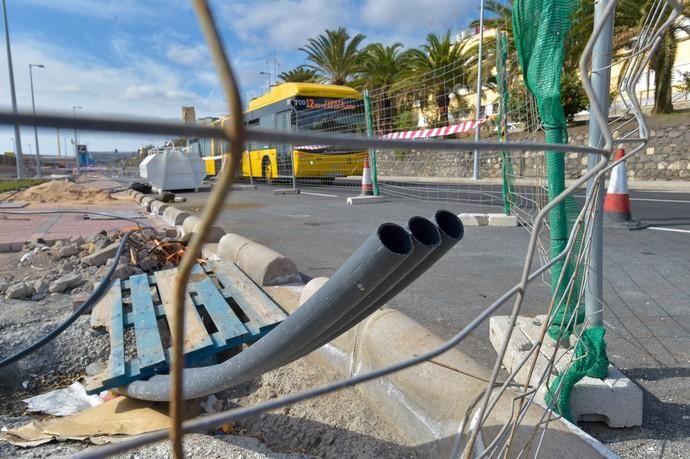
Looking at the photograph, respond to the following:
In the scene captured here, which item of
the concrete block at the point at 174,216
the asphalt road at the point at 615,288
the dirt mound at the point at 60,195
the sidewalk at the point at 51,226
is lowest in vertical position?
the asphalt road at the point at 615,288

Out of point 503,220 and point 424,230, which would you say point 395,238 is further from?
point 503,220

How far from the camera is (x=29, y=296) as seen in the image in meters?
4.11

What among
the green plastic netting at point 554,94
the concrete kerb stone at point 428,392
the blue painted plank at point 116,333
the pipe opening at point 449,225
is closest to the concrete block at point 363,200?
the blue painted plank at point 116,333

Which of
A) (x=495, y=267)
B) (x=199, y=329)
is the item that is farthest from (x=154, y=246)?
(x=495, y=267)

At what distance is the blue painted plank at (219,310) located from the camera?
272 cm

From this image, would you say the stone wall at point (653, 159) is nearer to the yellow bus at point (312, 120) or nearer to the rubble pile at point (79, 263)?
the yellow bus at point (312, 120)

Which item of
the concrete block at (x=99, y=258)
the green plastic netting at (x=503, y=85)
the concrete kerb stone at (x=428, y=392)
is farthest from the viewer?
the green plastic netting at (x=503, y=85)

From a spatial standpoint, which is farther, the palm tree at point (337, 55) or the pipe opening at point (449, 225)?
the palm tree at point (337, 55)

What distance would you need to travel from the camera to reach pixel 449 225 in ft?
4.00

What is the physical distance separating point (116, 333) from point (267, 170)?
564 inches

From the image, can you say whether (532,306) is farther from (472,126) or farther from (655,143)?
(655,143)

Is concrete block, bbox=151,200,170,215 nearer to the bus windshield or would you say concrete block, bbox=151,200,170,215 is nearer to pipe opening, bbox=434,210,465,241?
the bus windshield

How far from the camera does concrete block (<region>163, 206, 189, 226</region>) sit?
22.4ft

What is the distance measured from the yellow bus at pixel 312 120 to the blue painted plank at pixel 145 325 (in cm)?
925
